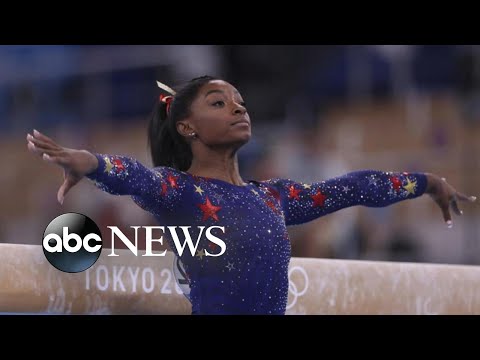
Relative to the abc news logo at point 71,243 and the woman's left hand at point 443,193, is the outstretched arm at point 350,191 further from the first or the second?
the abc news logo at point 71,243

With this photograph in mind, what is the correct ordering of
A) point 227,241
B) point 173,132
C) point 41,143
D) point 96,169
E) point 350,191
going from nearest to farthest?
point 41,143, point 96,169, point 227,241, point 173,132, point 350,191

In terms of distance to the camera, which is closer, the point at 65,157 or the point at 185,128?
the point at 65,157

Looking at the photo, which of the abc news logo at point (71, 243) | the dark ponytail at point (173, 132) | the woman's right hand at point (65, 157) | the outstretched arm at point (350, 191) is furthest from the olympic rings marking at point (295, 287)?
the woman's right hand at point (65, 157)

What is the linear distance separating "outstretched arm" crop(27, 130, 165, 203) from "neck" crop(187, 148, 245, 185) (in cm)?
30

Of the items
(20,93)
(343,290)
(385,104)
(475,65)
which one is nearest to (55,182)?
(20,93)

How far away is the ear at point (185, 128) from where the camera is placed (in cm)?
303

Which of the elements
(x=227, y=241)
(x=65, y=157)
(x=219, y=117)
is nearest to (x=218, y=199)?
(x=227, y=241)

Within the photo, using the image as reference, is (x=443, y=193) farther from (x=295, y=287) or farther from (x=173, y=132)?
(x=173, y=132)

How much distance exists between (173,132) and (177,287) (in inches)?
24.3

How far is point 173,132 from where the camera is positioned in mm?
3078

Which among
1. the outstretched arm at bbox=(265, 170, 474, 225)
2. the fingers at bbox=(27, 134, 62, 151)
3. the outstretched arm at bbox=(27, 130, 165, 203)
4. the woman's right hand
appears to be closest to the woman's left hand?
the outstretched arm at bbox=(265, 170, 474, 225)

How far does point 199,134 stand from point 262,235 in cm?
44

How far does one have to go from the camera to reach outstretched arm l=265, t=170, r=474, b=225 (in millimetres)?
3178

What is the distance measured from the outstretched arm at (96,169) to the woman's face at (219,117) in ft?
1.08
